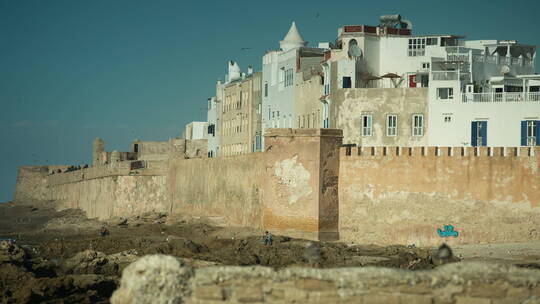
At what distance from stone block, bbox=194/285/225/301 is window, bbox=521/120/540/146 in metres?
25.9

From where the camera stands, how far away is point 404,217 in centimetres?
3253

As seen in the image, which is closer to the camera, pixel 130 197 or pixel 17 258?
pixel 17 258

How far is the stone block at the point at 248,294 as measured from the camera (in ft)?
40.1

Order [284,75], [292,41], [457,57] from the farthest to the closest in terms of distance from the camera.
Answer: [292,41]
[284,75]
[457,57]

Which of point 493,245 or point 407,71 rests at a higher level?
point 407,71

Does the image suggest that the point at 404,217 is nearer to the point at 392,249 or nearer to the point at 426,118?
the point at 392,249

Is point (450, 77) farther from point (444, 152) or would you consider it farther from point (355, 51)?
point (444, 152)

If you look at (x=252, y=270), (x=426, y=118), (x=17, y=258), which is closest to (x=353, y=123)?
(x=426, y=118)

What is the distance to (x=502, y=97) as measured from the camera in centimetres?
3719

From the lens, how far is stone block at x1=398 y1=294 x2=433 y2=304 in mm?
12188

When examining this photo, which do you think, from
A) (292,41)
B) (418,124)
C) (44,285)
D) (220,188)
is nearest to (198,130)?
(292,41)

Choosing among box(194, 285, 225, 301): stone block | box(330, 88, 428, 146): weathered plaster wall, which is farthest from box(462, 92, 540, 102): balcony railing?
box(194, 285, 225, 301): stone block

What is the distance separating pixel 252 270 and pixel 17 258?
15466mm

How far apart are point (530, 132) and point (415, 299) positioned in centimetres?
2523
